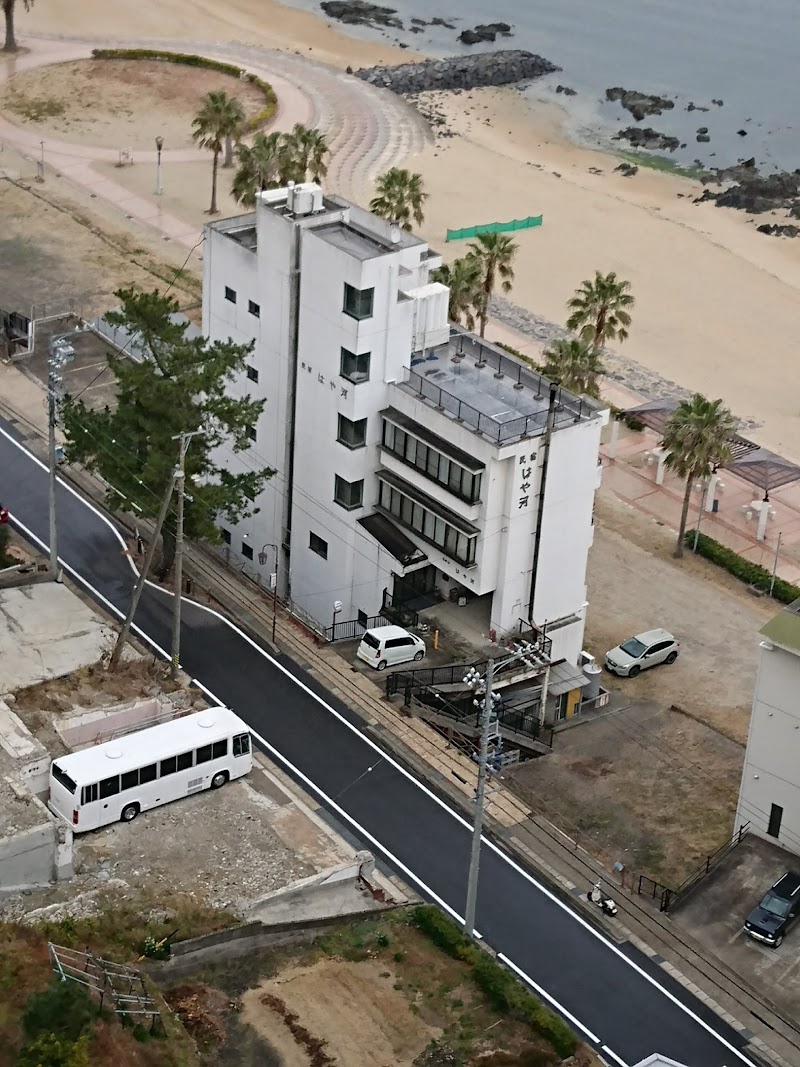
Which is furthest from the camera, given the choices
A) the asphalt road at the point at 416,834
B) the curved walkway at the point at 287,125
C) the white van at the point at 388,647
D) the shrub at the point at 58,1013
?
the curved walkway at the point at 287,125

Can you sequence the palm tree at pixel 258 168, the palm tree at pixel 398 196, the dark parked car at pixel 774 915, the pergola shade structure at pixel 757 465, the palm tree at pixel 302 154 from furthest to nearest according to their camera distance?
the palm tree at pixel 302 154, the palm tree at pixel 258 168, the palm tree at pixel 398 196, the pergola shade structure at pixel 757 465, the dark parked car at pixel 774 915

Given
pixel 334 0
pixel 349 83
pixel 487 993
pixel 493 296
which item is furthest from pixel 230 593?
pixel 334 0

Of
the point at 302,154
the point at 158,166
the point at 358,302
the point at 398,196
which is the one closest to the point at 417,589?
the point at 358,302

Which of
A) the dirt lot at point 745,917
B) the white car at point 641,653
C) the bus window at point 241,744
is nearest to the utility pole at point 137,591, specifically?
the bus window at point 241,744

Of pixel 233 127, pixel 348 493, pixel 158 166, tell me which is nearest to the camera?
pixel 348 493

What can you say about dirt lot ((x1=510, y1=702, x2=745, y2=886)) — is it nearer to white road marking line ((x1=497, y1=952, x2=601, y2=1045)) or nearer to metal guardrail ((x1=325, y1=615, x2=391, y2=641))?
white road marking line ((x1=497, y1=952, x2=601, y2=1045))

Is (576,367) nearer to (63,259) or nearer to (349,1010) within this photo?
(63,259)

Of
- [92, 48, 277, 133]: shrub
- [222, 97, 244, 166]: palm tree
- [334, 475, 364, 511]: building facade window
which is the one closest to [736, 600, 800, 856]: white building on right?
[334, 475, 364, 511]: building facade window

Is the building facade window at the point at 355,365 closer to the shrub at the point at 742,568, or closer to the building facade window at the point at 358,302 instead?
the building facade window at the point at 358,302
